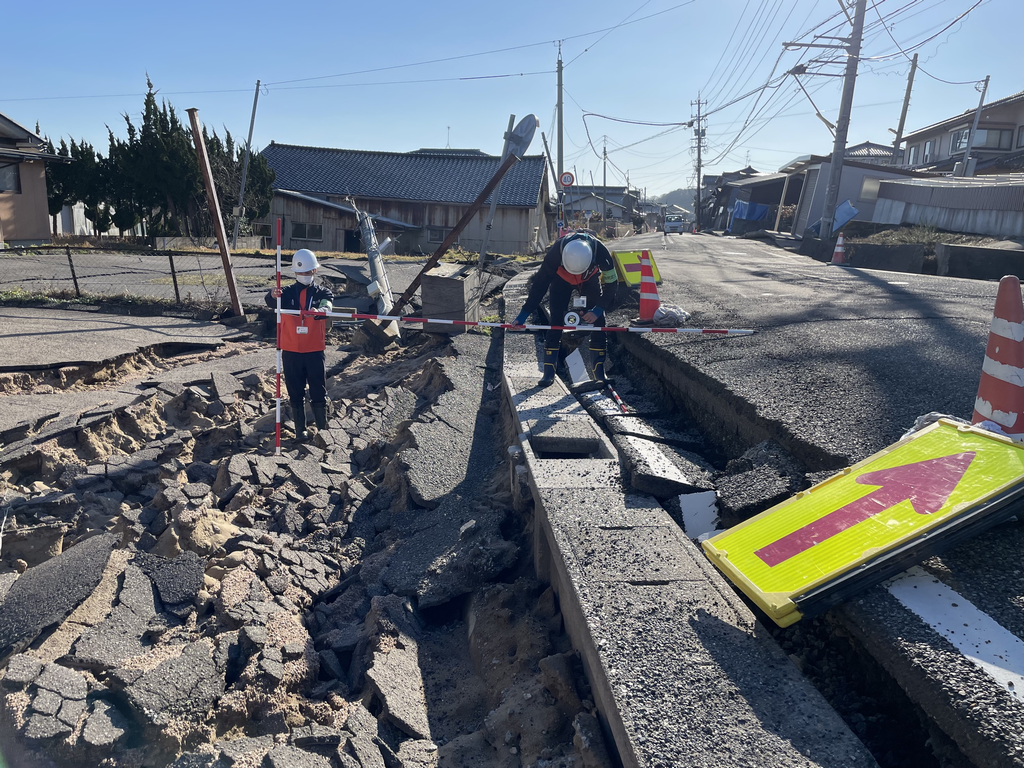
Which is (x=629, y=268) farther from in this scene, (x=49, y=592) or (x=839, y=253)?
(x=839, y=253)

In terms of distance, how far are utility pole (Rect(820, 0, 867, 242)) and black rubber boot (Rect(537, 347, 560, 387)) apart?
60.4 feet

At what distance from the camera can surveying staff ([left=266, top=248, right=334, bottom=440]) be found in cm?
635

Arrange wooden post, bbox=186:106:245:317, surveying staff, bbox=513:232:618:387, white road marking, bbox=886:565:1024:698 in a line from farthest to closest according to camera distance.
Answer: wooden post, bbox=186:106:245:317
surveying staff, bbox=513:232:618:387
white road marking, bbox=886:565:1024:698

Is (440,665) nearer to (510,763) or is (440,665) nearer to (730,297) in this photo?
(510,763)

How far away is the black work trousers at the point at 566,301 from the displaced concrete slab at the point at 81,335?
518cm

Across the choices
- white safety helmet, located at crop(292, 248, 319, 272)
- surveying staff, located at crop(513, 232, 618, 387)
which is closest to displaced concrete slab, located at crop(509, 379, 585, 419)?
surveying staff, located at crop(513, 232, 618, 387)

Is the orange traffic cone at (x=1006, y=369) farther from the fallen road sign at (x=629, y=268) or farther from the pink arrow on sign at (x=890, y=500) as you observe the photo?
the fallen road sign at (x=629, y=268)

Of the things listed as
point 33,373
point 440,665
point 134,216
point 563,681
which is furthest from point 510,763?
point 134,216

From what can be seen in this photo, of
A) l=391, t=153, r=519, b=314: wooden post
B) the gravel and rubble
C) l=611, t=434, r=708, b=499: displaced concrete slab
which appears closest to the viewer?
the gravel and rubble

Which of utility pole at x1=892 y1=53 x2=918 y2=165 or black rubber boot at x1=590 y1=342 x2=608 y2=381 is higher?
utility pole at x1=892 y1=53 x2=918 y2=165

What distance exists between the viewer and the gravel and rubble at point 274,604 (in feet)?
9.08

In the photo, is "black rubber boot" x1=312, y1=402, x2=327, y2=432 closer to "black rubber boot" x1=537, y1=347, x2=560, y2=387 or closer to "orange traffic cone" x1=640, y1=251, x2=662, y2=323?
"black rubber boot" x1=537, y1=347, x2=560, y2=387

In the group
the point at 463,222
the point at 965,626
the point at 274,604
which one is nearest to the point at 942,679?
the point at 965,626

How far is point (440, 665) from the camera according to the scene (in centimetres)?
344
